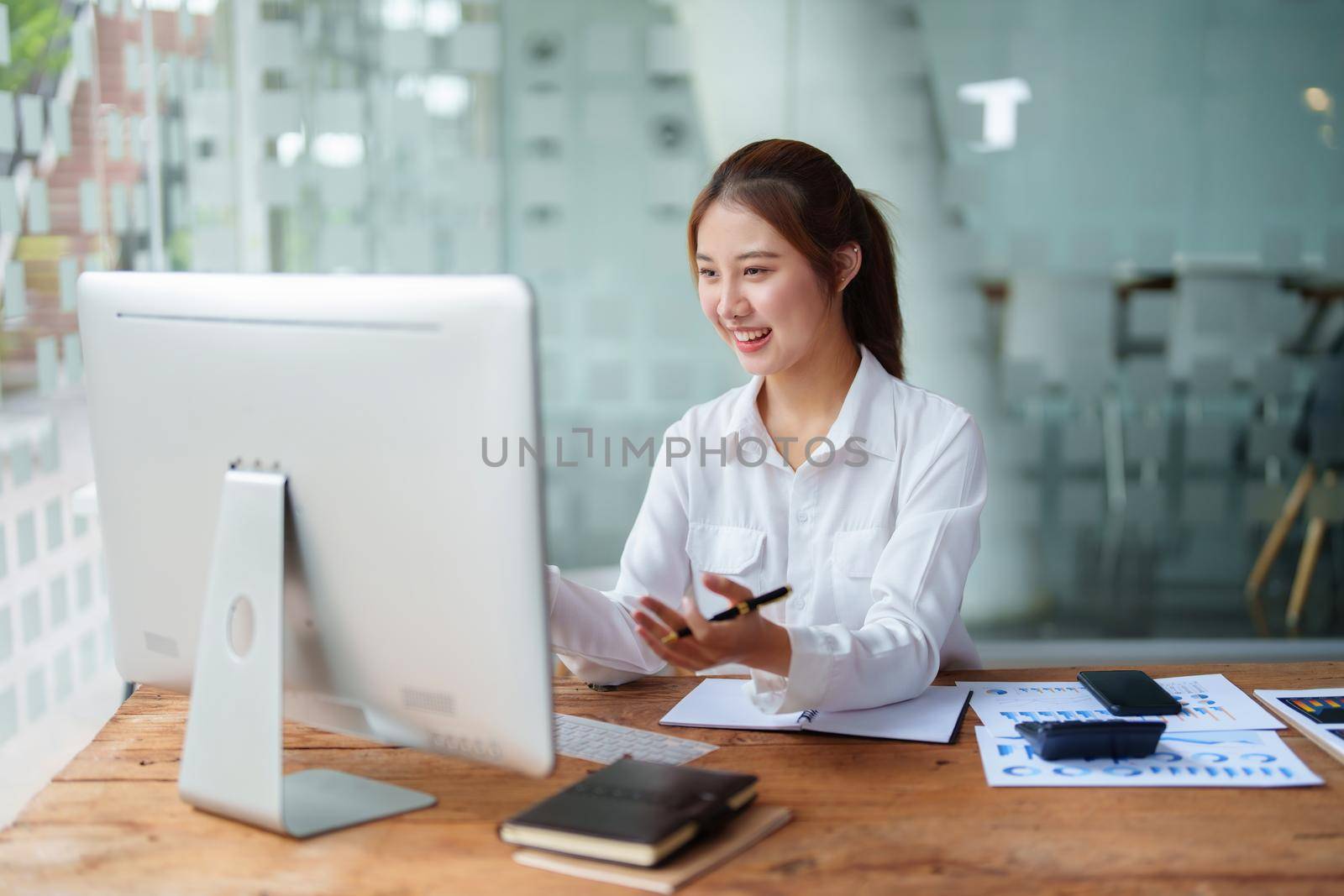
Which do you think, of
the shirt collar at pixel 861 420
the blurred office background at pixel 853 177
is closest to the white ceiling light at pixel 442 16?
the blurred office background at pixel 853 177

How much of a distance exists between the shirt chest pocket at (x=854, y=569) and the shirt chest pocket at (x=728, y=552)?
129 mm

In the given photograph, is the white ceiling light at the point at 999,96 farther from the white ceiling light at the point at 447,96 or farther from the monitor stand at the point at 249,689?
the monitor stand at the point at 249,689

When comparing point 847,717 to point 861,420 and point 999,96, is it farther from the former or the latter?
point 999,96

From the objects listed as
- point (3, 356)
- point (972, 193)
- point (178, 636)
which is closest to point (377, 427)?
point (178, 636)

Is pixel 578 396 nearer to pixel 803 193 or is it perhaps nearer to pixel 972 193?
pixel 972 193

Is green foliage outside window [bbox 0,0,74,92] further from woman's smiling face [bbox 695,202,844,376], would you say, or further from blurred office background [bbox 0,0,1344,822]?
woman's smiling face [bbox 695,202,844,376]

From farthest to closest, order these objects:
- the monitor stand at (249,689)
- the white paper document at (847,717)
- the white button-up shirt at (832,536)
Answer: the white button-up shirt at (832,536) < the white paper document at (847,717) < the monitor stand at (249,689)

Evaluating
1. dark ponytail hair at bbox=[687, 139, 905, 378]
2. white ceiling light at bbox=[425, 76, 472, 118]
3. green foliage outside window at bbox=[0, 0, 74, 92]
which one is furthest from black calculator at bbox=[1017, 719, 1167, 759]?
white ceiling light at bbox=[425, 76, 472, 118]

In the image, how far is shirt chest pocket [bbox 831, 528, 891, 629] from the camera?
1743mm

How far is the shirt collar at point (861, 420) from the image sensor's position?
1.78 meters

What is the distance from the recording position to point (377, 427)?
1.06 m

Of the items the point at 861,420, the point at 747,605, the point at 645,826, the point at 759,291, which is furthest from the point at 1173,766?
the point at 759,291

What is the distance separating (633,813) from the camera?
1068mm

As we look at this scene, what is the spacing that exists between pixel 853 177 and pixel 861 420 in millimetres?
1916
